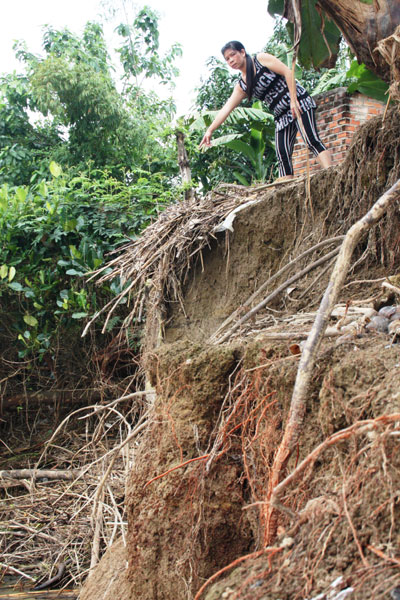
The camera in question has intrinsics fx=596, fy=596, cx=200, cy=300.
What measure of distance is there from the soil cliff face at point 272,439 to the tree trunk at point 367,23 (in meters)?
0.48

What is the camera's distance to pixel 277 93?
555cm

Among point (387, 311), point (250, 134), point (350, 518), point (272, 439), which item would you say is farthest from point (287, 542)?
point (250, 134)

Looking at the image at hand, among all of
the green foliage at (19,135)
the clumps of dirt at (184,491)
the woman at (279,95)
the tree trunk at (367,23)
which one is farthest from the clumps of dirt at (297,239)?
the green foliage at (19,135)

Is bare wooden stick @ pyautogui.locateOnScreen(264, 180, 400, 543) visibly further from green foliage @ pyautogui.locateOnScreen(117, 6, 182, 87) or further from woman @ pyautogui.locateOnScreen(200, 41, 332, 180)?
green foliage @ pyautogui.locateOnScreen(117, 6, 182, 87)

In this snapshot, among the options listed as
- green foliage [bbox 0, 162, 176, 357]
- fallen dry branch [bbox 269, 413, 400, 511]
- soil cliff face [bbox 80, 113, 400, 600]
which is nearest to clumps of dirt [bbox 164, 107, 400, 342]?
soil cliff face [bbox 80, 113, 400, 600]

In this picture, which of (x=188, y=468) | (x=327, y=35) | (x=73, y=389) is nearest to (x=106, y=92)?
(x=73, y=389)

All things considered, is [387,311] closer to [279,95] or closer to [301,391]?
[301,391]

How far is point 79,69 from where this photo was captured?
13195mm

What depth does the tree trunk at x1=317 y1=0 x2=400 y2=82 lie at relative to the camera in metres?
3.33

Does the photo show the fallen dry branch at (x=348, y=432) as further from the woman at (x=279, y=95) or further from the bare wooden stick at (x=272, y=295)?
the woman at (x=279, y=95)

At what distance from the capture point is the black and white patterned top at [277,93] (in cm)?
542

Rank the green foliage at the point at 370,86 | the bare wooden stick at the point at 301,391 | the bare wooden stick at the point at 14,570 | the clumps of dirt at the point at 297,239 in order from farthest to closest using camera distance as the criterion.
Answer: the green foliage at the point at 370,86, the bare wooden stick at the point at 14,570, the clumps of dirt at the point at 297,239, the bare wooden stick at the point at 301,391

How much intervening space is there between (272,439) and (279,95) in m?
3.93

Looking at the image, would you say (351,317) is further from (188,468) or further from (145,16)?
(145,16)
